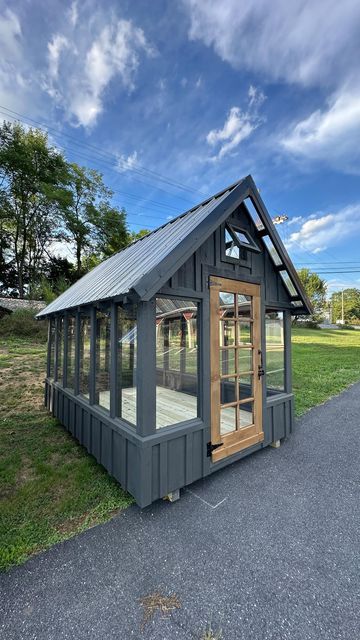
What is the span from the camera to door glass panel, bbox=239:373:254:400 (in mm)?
3596

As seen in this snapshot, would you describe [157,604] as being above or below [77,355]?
below

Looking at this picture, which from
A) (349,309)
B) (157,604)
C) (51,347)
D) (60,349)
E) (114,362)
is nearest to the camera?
(157,604)

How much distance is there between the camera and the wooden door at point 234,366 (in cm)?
312

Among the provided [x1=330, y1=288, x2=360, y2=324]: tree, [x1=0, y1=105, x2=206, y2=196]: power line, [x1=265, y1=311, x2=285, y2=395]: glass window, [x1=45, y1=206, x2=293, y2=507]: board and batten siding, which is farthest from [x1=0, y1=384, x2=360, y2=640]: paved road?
[x1=330, y1=288, x2=360, y2=324]: tree

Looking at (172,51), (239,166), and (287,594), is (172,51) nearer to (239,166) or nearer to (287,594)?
(239,166)

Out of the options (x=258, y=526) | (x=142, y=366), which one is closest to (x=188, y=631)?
(x=258, y=526)

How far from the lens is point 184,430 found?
9.33 feet

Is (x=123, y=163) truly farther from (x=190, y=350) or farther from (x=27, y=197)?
(x=190, y=350)

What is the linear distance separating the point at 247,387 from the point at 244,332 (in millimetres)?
755

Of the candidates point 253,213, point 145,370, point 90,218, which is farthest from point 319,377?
point 90,218

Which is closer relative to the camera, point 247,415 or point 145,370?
point 145,370

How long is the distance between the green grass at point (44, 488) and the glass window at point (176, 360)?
3.37ft

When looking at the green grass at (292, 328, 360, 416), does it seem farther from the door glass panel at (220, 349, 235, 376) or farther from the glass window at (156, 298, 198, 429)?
the door glass panel at (220, 349, 235, 376)

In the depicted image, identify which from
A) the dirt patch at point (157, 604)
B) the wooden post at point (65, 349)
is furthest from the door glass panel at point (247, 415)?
the wooden post at point (65, 349)
